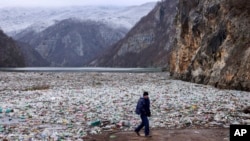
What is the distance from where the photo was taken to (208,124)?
17.5 meters

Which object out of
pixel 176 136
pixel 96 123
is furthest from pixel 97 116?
pixel 176 136

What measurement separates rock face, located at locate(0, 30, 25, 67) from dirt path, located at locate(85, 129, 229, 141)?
174 meters

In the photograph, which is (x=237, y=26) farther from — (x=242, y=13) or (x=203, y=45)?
(x=203, y=45)

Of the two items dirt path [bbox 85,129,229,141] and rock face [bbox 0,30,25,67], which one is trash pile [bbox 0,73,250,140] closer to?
dirt path [bbox 85,129,229,141]

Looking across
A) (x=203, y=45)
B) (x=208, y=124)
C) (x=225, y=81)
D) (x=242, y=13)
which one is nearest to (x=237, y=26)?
(x=242, y=13)

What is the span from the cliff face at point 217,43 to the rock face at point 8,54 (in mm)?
133317

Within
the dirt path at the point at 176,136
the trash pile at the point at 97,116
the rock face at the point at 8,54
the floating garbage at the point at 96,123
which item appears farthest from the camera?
the rock face at the point at 8,54

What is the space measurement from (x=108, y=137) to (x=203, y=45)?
38.5 m

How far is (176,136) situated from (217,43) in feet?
108

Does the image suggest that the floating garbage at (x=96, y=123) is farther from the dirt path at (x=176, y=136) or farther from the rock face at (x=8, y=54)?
the rock face at (x=8, y=54)

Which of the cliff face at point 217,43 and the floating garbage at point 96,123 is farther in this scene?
Answer: the cliff face at point 217,43

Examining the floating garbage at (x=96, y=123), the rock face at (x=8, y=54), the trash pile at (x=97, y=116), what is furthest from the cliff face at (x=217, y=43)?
the rock face at (x=8, y=54)

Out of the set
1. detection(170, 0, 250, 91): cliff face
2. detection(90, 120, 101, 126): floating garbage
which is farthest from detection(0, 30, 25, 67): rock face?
detection(90, 120, 101, 126): floating garbage

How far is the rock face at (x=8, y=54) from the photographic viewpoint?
182m
